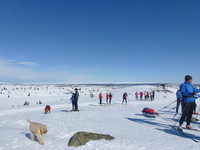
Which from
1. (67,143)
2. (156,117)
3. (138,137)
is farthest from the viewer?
(156,117)

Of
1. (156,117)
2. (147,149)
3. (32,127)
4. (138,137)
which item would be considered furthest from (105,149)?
(156,117)

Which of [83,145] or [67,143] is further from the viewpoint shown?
[67,143]

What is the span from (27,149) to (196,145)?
625cm

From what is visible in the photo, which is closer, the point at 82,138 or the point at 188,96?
the point at 82,138

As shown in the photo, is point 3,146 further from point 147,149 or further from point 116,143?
point 147,149

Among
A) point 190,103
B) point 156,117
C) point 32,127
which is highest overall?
point 190,103

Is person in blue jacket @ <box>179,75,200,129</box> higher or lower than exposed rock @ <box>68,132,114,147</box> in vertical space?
higher

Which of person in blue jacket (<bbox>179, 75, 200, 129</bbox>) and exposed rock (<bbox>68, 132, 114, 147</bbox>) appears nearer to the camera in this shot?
exposed rock (<bbox>68, 132, 114, 147</bbox>)

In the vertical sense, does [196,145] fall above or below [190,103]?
below

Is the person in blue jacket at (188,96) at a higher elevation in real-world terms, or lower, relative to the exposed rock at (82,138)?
higher

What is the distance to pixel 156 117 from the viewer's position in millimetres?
12492

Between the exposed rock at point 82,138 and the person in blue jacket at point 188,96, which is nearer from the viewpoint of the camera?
the exposed rock at point 82,138

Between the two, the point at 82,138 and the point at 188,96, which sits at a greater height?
the point at 188,96

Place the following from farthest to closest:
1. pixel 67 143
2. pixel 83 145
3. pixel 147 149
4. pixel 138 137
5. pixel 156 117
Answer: pixel 156 117
pixel 138 137
pixel 67 143
pixel 83 145
pixel 147 149
